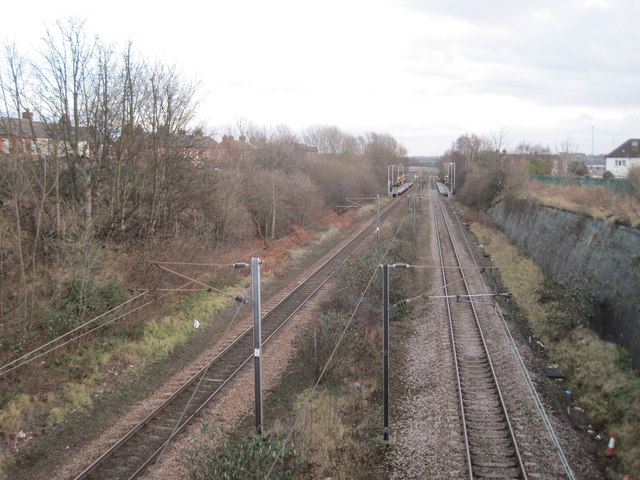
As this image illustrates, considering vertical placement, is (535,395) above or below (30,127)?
below

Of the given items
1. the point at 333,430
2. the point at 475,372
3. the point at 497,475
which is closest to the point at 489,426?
the point at 497,475

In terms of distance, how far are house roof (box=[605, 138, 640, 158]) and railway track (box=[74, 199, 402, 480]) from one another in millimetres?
70766

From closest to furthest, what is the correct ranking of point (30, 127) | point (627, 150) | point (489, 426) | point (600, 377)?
point (489, 426)
point (600, 377)
point (30, 127)
point (627, 150)

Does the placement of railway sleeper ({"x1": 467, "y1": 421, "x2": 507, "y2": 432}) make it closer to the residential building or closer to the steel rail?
the steel rail

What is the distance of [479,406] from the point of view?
11.5 meters

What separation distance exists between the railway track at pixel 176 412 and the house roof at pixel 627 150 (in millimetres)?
70766

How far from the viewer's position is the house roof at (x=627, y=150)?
232 feet

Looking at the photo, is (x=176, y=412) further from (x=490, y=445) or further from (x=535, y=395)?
(x=535, y=395)

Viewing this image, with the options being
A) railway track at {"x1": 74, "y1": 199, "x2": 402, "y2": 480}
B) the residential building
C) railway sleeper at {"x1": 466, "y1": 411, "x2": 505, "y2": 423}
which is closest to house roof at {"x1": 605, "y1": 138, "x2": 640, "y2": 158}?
the residential building

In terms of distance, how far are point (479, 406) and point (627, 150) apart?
248 ft

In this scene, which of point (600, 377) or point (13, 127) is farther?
point (13, 127)

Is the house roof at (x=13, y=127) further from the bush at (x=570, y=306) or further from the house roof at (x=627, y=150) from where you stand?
the house roof at (x=627, y=150)

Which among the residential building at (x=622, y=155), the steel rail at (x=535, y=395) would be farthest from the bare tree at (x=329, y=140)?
the steel rail at (x=535, y=395)

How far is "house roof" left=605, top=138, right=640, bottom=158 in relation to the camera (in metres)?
70.8
